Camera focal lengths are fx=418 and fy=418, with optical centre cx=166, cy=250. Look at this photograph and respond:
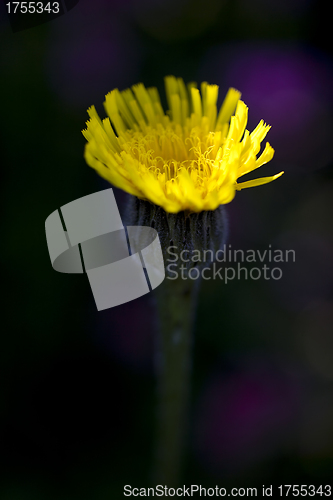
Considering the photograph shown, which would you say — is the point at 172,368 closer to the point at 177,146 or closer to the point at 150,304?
the point at 150,304

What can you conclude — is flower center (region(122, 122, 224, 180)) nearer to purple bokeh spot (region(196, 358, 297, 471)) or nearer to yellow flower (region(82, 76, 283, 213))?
yellow flower (region(82, 76, 283, 213))

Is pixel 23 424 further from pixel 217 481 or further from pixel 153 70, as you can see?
pixel 153 70

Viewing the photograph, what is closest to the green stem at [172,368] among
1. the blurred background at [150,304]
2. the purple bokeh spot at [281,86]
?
the blurred background at [150,304]

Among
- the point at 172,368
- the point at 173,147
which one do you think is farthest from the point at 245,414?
the point at 173,147

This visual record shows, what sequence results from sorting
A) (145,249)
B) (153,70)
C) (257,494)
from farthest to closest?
1. (153,70)
2. (257,494)
3. (145,249)

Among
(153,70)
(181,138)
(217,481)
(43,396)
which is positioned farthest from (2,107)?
(217,481)

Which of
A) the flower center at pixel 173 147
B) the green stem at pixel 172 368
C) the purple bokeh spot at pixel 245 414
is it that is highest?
the flower center at pixel 173 147

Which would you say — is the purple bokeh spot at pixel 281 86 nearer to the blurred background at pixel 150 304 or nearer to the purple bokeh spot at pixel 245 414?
the blurred background at pixel 150 304
